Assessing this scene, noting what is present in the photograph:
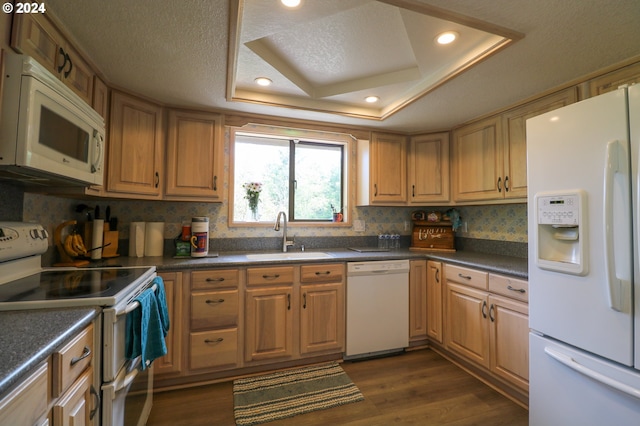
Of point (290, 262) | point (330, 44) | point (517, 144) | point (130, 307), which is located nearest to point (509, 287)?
point (517, 144)

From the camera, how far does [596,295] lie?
3.99ft

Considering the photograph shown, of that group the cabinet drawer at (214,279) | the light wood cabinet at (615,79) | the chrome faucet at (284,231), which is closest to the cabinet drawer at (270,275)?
the cabinet drawer at (214,279)

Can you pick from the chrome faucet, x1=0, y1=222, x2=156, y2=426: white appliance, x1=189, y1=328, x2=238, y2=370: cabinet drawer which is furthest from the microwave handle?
the chrome faucet

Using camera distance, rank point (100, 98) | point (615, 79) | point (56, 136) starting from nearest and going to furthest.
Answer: point (56, 136) → point (615, 79) → point (100, 98)

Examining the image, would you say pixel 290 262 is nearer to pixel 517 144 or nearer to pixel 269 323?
pixel 269 323

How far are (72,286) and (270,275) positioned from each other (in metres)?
1.21

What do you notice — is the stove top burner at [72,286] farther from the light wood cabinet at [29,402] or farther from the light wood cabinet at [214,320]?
the light wood cabinet at [214,320]

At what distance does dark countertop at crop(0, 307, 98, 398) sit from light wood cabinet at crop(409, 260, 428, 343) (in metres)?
2.34

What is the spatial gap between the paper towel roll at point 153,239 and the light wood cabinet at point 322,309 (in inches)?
48.4

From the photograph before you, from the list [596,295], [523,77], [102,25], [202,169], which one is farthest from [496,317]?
[102,25]

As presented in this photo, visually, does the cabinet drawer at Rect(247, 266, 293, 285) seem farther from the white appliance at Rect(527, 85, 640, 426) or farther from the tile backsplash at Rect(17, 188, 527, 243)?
the white appliance at Rect(527, 85, 640, 426)

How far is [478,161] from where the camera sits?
2604 mm

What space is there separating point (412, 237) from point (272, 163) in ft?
5.83

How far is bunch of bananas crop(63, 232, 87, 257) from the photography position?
1833 millimetres
